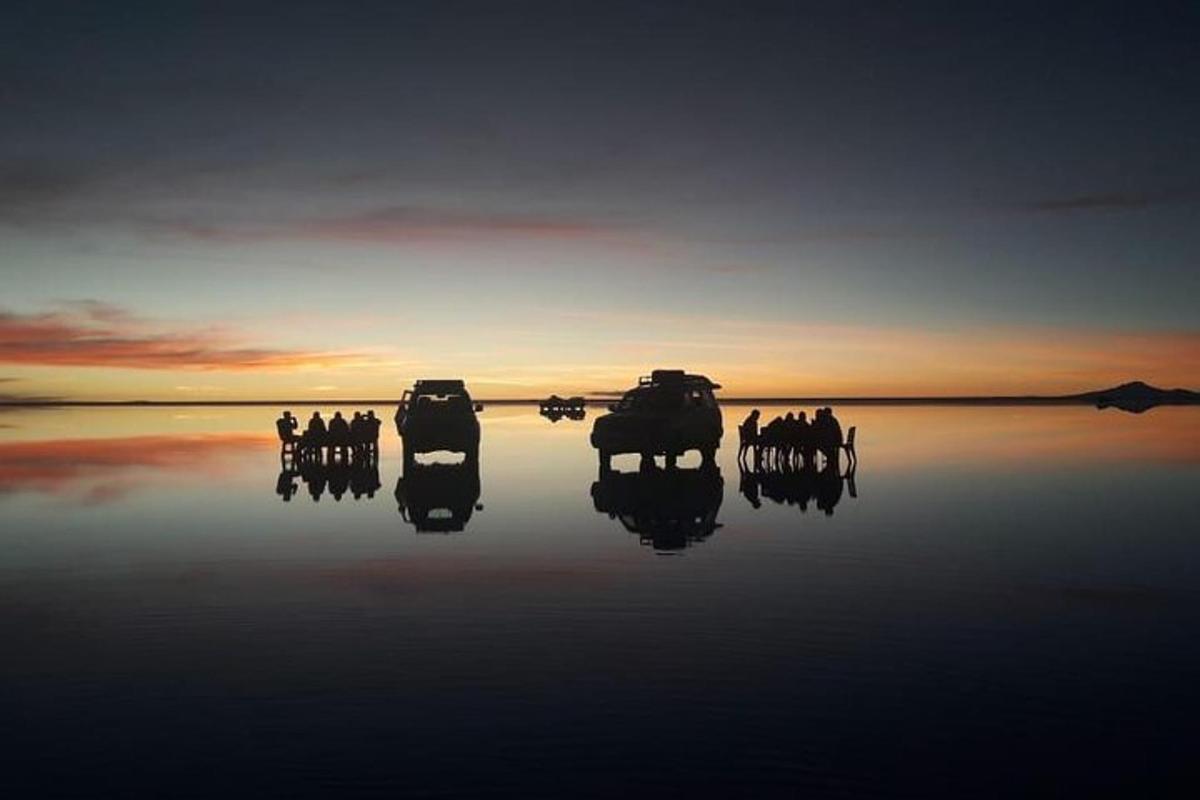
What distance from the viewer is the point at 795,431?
34.8 m

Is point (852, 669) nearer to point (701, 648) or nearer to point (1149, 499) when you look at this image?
point (701, 648)

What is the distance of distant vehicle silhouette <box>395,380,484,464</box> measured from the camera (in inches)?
1235

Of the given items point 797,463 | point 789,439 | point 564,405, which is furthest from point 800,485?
point 564,405

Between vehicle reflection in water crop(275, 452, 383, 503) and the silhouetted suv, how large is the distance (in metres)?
6.29

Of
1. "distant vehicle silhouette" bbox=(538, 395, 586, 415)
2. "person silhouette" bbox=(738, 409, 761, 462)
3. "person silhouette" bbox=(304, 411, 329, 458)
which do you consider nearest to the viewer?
"person silhouette" bbox=(738, 409, 761, 462)

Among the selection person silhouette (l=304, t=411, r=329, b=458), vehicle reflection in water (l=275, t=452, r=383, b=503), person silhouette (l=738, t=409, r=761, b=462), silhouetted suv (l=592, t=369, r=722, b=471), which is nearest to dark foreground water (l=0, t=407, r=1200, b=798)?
vehicle reflection in water (l=275, t=452, r=383, b=503)

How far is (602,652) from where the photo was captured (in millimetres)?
9648

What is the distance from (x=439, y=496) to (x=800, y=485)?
8715 mm

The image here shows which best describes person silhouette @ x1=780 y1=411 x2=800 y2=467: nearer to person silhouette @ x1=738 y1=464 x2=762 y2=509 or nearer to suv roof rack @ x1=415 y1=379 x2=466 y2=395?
person silhouette @ x1=738 y1=464 x2=762 y2=509

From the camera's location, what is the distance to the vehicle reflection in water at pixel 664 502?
18.0m

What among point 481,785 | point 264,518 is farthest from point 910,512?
point 481,785

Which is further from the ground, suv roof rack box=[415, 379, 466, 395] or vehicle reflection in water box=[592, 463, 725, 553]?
suv roof rack box=[415, 379, 466, 395]

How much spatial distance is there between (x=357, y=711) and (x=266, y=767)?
44.6 inches

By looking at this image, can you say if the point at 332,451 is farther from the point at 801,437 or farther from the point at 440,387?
the point at 801,437
